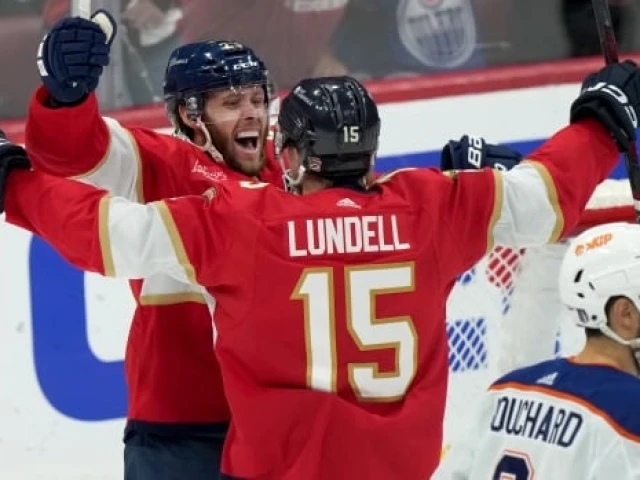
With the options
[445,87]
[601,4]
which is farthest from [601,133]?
[445,87]

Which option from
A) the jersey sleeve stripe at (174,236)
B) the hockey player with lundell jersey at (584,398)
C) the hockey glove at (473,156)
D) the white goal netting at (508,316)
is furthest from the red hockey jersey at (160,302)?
the white goal netting at (508,316)

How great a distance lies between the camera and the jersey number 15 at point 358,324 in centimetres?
270

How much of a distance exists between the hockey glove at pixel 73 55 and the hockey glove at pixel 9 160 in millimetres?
125

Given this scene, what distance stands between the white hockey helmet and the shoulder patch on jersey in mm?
79

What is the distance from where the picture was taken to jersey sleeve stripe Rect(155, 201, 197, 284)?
2.68m

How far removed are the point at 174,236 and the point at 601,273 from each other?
672mm

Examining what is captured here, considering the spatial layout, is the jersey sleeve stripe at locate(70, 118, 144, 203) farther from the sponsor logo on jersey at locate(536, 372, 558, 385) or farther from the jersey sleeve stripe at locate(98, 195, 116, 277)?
the sponsor logo on jersey at locate(536, 372, 558, 385)

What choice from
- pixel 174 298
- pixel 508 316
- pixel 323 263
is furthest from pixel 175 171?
pixel 508 316

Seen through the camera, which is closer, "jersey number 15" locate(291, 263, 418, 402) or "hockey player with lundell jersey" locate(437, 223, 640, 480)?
"hockey player with lundell jersey" locate(437, 223, 640, 480)

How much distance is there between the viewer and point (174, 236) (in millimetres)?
2674

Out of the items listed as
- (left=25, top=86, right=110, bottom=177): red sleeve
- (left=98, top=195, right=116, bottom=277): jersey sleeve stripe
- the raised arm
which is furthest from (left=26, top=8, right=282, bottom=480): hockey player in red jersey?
the raised arm

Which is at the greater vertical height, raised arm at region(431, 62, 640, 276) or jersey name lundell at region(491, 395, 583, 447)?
raised arm at region(431, 62, 640, 276)

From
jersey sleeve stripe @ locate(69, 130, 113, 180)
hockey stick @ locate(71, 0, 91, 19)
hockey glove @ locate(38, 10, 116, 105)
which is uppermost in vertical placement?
hockey stick @ locate(71, 0, 91, 19)

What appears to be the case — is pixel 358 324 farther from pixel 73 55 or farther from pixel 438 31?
pixel 438 31
